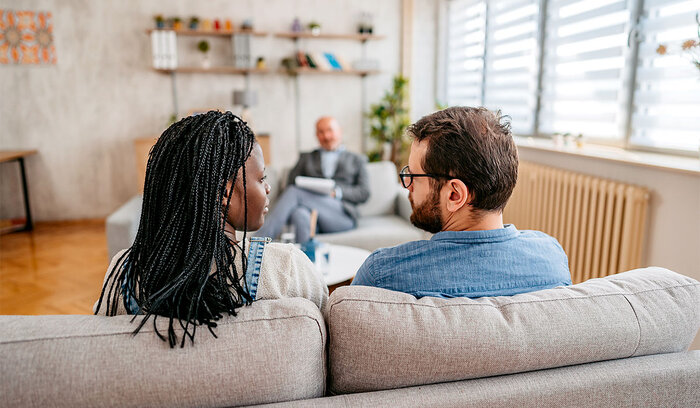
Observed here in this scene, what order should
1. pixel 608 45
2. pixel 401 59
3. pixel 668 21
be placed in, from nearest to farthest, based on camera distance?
1. pixel 668 21
2. pixel 608 45
3. pixel 401 59

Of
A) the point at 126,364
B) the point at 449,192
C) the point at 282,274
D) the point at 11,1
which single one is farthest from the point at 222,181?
the point at 11,1

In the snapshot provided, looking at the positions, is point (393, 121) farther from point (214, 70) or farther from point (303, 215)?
point (303, 215)

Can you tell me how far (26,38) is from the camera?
182 inches

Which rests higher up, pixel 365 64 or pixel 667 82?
pixel 365 64

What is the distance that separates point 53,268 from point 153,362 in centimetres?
353

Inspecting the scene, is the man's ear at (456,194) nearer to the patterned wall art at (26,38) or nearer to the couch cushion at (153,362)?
the couch cushion at (153,362)

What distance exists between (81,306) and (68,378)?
2570 mm

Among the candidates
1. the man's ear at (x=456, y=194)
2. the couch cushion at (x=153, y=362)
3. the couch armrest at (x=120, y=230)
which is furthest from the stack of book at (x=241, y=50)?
the couch cushion at (x=153, y=362)

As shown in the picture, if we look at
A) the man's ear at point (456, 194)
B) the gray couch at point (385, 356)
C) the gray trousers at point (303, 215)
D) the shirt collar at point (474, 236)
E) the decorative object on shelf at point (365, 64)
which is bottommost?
the gray trousers at point (303, 215)

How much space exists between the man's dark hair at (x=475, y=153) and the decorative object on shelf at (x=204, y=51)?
4.26 metres

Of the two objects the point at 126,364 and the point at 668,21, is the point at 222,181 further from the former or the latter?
the point at 668,21

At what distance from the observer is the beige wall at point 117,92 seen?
185 inches

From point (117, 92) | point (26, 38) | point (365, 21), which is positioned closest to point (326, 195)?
point (365, 21)

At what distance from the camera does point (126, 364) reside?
2.21ft
